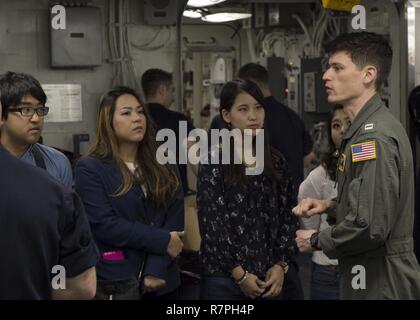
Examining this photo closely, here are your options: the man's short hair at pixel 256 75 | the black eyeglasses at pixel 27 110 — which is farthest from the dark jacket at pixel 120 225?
the man's short hair at pixel 256 75

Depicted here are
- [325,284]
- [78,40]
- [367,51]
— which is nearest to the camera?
[367,51]

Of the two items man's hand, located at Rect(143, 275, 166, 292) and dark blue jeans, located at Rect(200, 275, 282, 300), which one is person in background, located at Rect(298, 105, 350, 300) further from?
man's hand, located at Rect(143, 275, 166, 292)

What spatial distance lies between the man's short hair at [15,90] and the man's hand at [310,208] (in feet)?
4.21

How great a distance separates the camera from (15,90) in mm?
3027

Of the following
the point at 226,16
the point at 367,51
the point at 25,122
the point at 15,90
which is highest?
the point at 226,16

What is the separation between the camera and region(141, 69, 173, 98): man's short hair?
494 centimetres

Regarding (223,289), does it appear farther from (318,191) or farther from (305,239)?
(318,191)

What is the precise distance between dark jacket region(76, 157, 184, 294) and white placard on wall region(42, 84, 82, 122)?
6.29ft

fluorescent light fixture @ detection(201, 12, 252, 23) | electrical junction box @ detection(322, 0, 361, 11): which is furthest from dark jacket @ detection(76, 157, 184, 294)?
fluorescent light fixture @ detection(201, 12, 252, 23)

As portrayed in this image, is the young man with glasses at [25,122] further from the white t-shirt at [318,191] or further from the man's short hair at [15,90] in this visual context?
the white t-shirt at [318,191]

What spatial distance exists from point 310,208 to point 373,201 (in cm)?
39

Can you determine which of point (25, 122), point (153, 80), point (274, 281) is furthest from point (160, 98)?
point (274, 281)
